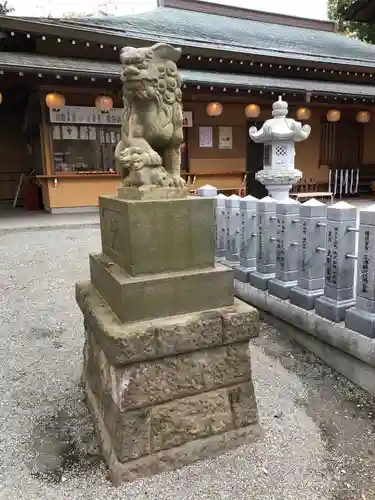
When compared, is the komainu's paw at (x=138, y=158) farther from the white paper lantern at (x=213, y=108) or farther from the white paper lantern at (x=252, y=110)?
the white paper lantern at (x=252, y=110)

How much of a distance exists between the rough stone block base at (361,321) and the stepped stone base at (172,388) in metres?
1.02

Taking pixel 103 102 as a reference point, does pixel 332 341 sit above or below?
below

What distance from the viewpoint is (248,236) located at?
4.21m

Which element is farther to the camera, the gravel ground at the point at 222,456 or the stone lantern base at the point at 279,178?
the stone lantern base at the point at 279,178

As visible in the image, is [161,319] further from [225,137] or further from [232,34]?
[232,34]

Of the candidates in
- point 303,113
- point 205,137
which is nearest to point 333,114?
point 303,113

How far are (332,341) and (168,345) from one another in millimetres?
1613

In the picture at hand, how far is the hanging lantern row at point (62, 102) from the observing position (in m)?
8.64

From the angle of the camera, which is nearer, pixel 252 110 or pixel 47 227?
pixel 47 227

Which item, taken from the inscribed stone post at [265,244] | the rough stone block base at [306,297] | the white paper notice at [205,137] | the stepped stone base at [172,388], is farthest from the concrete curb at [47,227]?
the stepped stone base at [172,388]

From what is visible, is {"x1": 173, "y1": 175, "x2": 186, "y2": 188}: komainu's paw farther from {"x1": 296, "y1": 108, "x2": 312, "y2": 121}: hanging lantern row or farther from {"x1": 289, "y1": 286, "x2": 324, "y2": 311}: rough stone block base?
{"x1": 296, "y1": 108, "x2": 312, "y2": 121}: hanging lantern row

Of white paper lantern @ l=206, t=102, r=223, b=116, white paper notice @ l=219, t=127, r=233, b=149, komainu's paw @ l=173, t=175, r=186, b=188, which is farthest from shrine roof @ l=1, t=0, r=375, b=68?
komainu's paw @ l=173, t=175, r=186, b=188

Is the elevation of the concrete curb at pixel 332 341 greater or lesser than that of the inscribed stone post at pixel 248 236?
lesser

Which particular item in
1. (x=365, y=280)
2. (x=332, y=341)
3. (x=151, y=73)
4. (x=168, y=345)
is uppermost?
(x=151, y=73)
